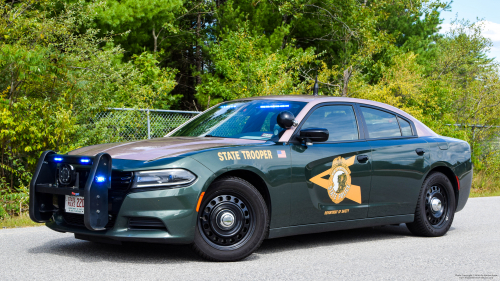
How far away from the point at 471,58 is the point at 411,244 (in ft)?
83.6

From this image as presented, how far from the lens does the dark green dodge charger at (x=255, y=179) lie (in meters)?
4.64

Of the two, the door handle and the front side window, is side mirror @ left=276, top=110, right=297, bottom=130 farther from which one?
the door handle

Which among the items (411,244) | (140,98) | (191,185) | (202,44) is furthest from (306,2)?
(191,185)

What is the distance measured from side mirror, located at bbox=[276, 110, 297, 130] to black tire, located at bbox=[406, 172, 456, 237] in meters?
2.31

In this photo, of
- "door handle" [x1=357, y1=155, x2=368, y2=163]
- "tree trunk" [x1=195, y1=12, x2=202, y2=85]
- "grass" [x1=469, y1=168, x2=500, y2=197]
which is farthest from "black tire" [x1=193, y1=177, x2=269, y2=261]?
"tree trunk" [x1=195, y1=12, x2=202, y2=85]

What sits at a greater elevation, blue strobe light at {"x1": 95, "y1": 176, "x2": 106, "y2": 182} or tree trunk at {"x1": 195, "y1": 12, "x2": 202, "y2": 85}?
tree trunk at {"x1": 195, "y1": 12, "x2": 202, "y2": 85}

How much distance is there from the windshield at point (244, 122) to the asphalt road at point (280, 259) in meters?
1.25

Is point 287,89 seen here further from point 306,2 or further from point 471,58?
point 471,58

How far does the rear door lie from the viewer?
246 inches

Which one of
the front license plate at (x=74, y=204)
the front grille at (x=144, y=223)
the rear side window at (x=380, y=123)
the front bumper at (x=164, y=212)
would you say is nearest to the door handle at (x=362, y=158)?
the rear side window at (x=380, y=123)

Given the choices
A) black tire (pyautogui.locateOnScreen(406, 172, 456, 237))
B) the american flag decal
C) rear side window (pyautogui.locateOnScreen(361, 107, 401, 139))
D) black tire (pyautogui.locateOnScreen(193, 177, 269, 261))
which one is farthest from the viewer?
black tire (pyautogui.locateOnScreen(406, 172, 456, 237))

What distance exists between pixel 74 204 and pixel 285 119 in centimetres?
218

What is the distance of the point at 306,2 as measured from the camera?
23906 mm

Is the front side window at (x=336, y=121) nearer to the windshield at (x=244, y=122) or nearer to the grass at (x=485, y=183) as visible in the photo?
the windshield at (x=244, y=122)
